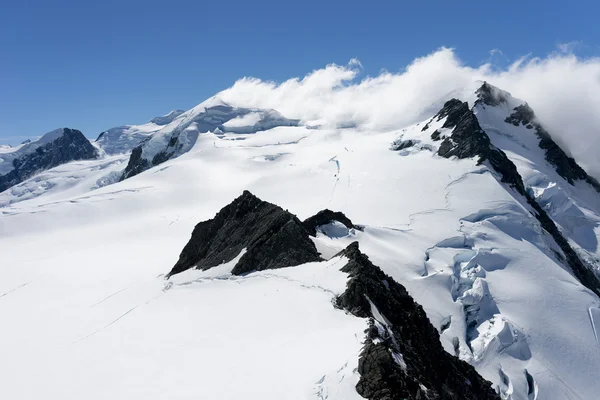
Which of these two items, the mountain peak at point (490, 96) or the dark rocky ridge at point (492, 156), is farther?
the mountain peak at point (490, 96)

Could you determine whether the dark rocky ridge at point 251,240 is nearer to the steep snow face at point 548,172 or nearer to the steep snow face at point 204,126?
the steep snow face at point 548,172

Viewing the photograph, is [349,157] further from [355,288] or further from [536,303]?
[355,288]

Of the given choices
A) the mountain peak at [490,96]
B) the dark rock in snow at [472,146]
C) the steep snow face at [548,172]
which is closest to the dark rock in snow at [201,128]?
the mountain peak at [490,96]

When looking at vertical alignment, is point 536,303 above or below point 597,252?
above

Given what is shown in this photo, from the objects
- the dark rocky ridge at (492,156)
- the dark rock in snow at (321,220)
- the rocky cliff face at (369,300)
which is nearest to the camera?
the rocky cliff face at (369,300)

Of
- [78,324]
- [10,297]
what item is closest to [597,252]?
[78,324]

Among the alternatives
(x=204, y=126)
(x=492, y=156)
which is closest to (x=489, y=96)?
(x=492, y=156)
